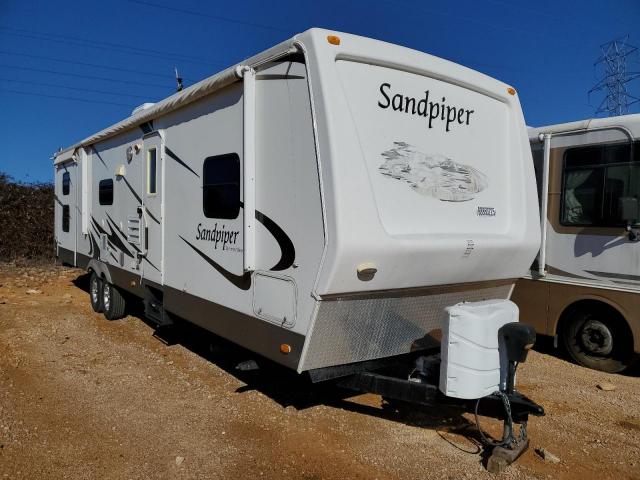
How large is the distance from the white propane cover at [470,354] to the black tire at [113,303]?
5.75 m

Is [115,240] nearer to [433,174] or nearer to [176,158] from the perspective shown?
[176,158]

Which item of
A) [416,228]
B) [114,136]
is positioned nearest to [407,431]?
[416,228]

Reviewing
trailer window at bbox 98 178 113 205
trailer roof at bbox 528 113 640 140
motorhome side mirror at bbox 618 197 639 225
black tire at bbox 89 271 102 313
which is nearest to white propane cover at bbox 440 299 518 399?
motorhome side mirror at bbox 618 197 639 225

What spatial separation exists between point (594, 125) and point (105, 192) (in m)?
6.33

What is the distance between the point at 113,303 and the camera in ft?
25.8

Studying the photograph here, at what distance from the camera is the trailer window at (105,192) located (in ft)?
24.1

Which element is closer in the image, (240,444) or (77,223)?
→ (240,444)

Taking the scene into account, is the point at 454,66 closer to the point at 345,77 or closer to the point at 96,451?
the point at 345,77

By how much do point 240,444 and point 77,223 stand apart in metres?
6.53

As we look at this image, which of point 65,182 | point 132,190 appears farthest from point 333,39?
point 65,182

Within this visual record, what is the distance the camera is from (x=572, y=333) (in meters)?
6.23

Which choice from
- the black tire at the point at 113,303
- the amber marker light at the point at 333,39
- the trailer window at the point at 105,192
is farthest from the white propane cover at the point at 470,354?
the black tire at the point at 113,303

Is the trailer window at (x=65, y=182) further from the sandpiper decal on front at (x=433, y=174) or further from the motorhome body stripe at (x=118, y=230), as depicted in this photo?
the sandpiper decal on front at (x=433, y=174)

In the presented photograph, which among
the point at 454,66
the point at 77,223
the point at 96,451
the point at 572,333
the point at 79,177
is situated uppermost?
the point at 454,66
